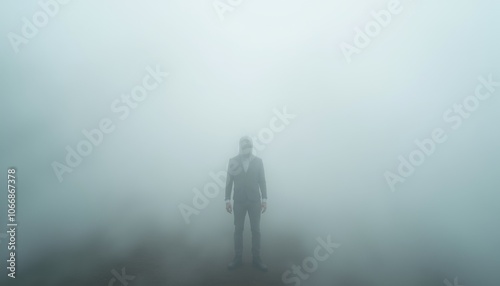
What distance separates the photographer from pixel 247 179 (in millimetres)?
4672

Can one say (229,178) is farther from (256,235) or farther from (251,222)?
(256,235)

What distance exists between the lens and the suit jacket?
4.67 meters

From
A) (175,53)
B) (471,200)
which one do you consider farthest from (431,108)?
(175,53)

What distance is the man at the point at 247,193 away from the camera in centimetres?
467

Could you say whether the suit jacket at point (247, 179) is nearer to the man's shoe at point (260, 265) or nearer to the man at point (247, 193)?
the man at point (247, 193)

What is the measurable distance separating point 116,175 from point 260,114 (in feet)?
8.58
